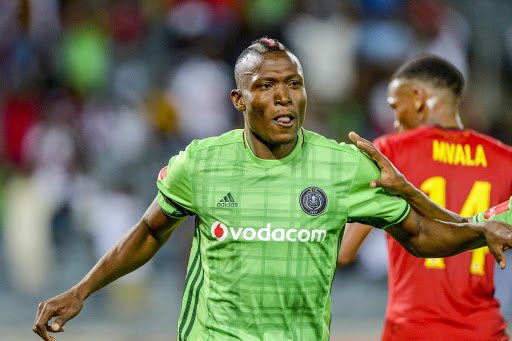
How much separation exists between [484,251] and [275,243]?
1.47 m

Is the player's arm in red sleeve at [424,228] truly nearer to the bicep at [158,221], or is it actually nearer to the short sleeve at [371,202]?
the short sleeve at [371,202]

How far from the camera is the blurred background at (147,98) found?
36.7 ft

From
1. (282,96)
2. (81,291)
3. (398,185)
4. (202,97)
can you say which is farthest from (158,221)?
(202,97)

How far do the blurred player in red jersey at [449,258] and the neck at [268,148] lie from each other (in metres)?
1.00

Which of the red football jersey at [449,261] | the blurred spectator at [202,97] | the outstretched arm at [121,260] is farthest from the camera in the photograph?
the blurred spectator at [202,97]

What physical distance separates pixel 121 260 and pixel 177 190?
485 mm

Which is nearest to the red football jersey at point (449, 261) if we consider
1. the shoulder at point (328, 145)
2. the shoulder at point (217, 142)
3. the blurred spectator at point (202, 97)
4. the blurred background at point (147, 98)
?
the shoulder at point (328, 145)

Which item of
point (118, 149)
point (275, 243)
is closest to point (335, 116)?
point (118, 149)

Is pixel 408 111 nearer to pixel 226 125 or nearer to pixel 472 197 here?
pixel 472 197

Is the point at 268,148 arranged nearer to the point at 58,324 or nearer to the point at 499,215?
the point at 499,215

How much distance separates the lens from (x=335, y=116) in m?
12.0

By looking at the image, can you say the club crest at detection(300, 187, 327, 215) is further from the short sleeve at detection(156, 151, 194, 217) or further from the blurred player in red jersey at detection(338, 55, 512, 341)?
the blurred player in red jersey at detection(338, 55, 512, 341)

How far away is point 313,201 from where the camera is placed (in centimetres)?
354

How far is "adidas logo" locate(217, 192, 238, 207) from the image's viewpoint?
356 centimetres
